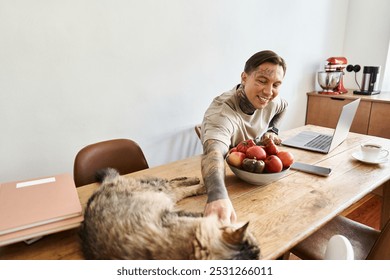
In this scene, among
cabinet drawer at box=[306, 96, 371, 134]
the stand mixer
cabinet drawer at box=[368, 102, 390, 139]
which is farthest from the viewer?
the stand mixer

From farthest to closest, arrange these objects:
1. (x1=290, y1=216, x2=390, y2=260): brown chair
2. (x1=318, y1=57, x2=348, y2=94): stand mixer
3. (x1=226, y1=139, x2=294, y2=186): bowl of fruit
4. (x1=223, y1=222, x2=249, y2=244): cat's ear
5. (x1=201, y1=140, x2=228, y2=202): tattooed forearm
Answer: (x1=318, y1=57, x2=348, y2=94): stand mixer
(x1=290, y1=216, x2=390, y2=260): brown chair
(x1=226, y1=139, x2=294, y2=186): bowl of fruit
(x1=201, y1=140, x2=228, y2=202): tattooed forearm
(x1=223, y1=222, x2=249, y2=244): cat's ear

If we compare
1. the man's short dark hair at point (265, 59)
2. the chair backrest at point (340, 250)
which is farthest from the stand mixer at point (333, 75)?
the chair backrest at point (340, 250)

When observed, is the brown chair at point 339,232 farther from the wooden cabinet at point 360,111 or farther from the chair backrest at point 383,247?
the wooden cabinet at point 360,111

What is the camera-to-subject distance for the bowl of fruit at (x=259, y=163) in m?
1.04

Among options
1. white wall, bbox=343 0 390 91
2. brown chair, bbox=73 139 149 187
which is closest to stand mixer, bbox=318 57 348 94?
white wall, bbox=343 0 390 91

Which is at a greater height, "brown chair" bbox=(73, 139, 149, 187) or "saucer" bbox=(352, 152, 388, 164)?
"saucer" bbox=(352, 152, 388, 164)

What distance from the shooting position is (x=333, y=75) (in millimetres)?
2957

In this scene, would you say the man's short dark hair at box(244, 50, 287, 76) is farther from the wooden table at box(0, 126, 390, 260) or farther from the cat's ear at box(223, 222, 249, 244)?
the cat's ear at box(223, 222, 249, 244)

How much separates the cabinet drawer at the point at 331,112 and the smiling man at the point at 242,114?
1.52m

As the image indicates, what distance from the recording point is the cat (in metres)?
0.63

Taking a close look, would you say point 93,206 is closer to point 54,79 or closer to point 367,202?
point 54,79

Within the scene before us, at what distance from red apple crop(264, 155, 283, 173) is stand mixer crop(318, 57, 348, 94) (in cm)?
238
